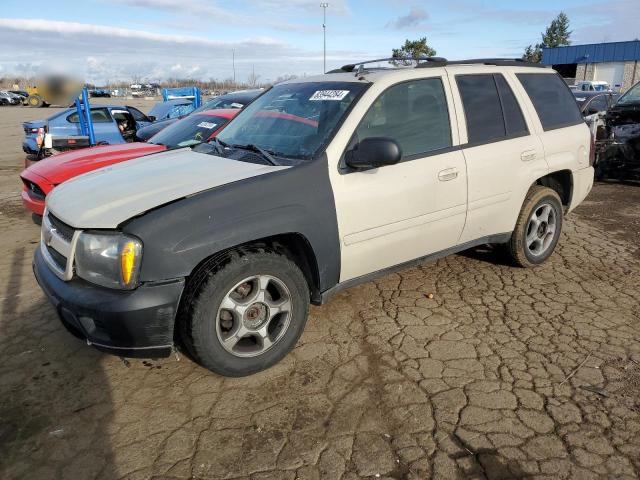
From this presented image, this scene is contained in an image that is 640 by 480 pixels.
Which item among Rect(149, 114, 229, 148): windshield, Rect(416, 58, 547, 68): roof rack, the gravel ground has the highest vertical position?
Rect(416, 58, 547, 68): roof rack

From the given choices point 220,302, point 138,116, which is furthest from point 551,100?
point 138,116

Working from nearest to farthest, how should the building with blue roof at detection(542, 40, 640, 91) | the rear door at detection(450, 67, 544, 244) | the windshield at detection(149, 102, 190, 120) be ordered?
the rear door at detection(450, 67, 544, 244) → the windshield at detection(149, 102, 190, 120) → the building with blue roof at detection(542, 40, 640, 91)

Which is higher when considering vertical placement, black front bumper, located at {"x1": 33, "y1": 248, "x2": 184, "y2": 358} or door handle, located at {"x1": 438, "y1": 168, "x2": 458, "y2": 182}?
door handle, located at {"x1": 438, "y1": 168, "x2": 458, "y2": 182}

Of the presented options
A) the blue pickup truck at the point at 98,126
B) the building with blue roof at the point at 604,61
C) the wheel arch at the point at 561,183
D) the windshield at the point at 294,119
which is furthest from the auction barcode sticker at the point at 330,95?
the building with blue roof at the point at 604,61

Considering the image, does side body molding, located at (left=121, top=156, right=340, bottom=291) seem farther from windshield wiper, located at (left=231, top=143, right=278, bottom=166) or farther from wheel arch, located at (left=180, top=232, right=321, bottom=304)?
windshield wiper, located at (left=231, top=143, right=278, bottom=166)

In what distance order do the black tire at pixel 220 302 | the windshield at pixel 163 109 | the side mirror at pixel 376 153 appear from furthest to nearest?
the windshield at pixel 163 109, the side mirror at pixel 376 153, the black tire at pixel 220 302

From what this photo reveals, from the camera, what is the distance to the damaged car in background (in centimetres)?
813

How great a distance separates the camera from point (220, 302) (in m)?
2.84

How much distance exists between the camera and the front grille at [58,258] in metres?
2.95

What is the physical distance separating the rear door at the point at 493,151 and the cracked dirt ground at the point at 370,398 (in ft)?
2.23

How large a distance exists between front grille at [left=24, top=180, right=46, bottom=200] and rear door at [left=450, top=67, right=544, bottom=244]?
4.27 meters

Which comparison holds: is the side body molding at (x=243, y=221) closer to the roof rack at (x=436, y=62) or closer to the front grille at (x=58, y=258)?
the front grille at (x=58, y=258)

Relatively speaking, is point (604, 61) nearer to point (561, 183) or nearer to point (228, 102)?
point (228, 102)

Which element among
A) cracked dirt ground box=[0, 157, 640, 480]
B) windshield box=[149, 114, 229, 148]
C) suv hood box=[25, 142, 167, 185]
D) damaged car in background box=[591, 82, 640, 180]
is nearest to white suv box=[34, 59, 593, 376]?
cracked dirt ground box=[0, 157, 640, 480]
